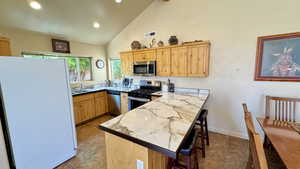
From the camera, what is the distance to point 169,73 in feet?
10.5

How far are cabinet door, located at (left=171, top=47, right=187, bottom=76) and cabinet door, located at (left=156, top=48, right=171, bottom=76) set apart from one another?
0.34 feet

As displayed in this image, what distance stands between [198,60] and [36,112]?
3.01m

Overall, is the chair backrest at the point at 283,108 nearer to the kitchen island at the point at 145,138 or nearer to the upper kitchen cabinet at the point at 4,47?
the kitchen island at the point at 145,138

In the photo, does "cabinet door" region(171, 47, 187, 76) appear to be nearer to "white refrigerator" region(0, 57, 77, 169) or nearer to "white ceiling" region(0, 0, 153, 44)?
"white ceiling" region(0, 0, 153, 44)

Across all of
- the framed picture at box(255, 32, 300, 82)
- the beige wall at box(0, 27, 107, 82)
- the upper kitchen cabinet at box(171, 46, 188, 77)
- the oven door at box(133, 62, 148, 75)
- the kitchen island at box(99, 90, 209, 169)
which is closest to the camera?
the kitchen island at box(99, 90, 209, 169)

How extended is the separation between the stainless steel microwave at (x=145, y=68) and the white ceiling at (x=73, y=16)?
1.40 meters

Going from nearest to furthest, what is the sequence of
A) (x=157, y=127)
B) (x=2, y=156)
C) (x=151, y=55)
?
(x=157, y=127)
(x=2, y=156)
(x=151, y=55)

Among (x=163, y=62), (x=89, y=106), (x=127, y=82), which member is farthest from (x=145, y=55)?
(x=89, y=106)

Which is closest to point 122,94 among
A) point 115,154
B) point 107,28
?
point 107,28

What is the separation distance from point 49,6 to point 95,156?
299 centimetres

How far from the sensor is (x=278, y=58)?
2322 mm

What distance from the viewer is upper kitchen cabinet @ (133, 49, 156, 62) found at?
3371 mm

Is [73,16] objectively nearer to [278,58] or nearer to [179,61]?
[179,61]

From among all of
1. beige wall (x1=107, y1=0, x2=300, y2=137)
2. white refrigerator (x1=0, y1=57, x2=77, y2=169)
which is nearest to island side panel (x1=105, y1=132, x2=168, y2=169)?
white refrigerator (x1=0, y1=57, x2=77, y2=169)
